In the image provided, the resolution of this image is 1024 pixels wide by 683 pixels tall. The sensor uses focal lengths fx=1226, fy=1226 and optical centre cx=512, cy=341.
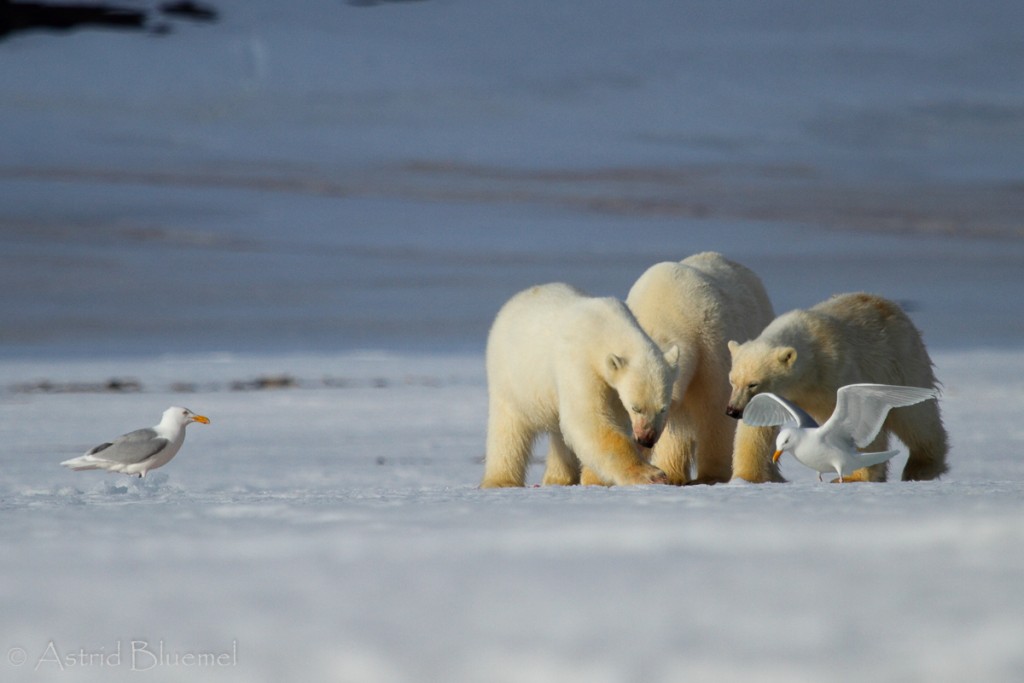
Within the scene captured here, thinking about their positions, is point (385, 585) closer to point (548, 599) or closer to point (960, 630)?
point (548, 599)

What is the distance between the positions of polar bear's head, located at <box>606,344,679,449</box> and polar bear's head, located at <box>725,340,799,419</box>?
36 centimetres

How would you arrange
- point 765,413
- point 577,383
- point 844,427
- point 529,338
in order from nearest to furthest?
point 844,427 → point 765,413 → point 577,383 → point 529,338

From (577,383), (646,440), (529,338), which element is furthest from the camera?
(529,338)

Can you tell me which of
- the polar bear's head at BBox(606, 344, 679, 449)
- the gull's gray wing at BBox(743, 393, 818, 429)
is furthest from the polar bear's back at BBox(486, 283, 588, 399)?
the gull's gray wing at BBox(743, 393, 818, 429)

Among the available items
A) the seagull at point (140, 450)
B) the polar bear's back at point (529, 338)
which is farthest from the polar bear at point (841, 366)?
the seagull at point (140, 450)

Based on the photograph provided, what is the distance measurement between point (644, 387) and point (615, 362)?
6.7 inches

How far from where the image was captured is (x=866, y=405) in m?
5.02

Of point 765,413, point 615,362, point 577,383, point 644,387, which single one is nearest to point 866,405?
point 765,413

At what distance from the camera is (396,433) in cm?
1189

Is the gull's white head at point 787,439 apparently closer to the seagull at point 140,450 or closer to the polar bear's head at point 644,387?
the polar bear's head at point 644,387

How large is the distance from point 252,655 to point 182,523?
1037 millimetres

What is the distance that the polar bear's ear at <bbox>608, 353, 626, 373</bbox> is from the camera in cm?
542

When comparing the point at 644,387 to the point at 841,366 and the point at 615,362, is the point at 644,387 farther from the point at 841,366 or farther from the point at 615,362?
the point at 841,366

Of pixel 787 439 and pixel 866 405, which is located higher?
pixel 866 405
